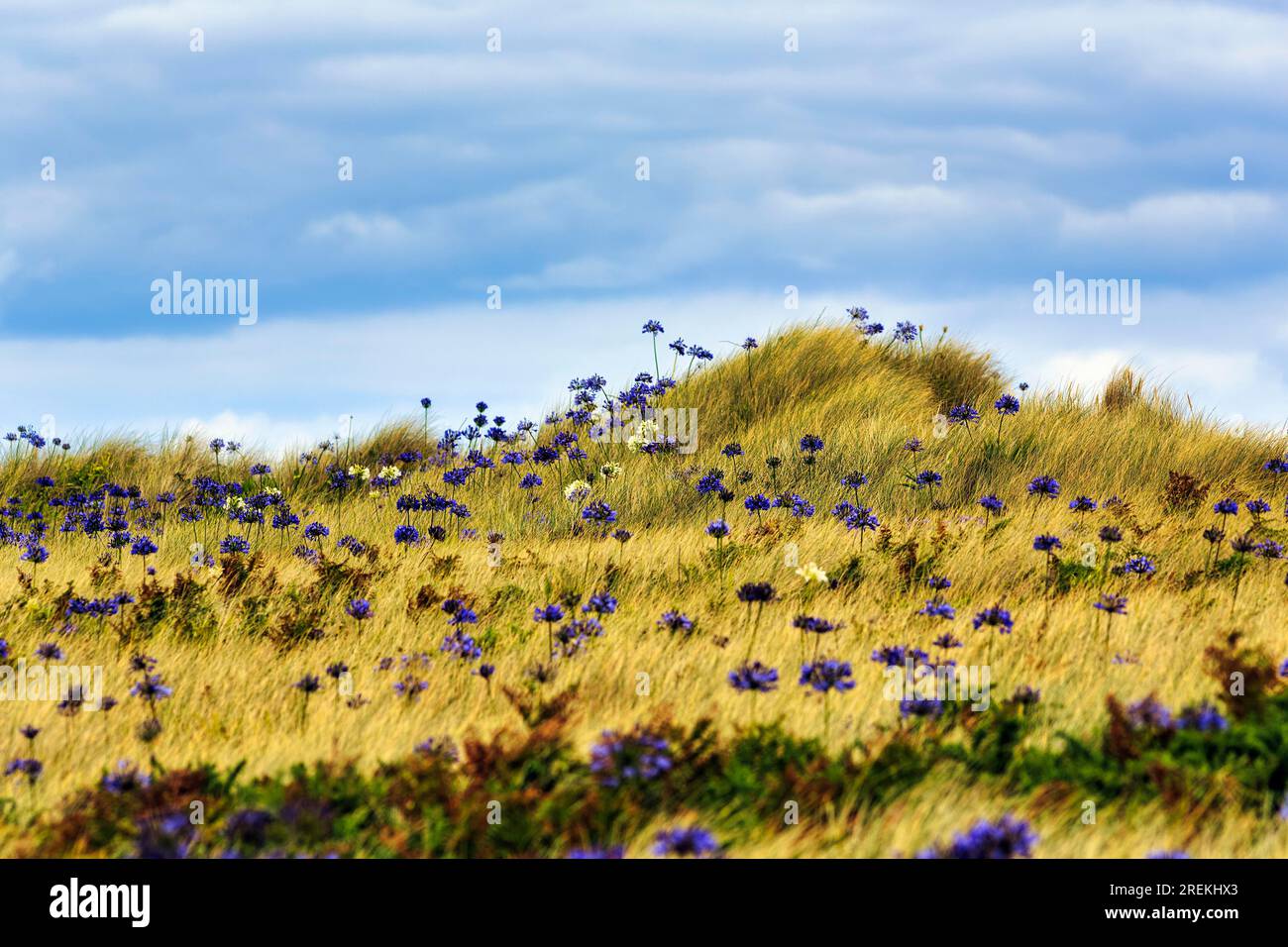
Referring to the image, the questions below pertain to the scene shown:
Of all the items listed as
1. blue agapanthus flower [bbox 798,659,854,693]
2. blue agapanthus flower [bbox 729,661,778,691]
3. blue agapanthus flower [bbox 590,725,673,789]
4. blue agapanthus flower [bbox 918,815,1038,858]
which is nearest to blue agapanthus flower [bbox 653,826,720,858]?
blue agapanthus flower [bbox 590,725,673,789]

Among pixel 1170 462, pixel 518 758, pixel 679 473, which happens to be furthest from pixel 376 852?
pixel 1170 462

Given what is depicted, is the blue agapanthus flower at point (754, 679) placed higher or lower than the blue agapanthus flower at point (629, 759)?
higher

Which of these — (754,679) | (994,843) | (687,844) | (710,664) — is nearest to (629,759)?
(687,844)

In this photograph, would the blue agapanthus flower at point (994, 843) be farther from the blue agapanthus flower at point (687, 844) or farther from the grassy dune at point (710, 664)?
the blue agapanthus flower at point (687, 844)

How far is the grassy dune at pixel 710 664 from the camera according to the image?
13.1ft

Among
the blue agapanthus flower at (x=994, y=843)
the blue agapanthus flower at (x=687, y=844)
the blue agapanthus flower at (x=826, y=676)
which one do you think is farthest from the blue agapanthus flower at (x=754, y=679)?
the blue agapanthus flower at (x=994, y=843)

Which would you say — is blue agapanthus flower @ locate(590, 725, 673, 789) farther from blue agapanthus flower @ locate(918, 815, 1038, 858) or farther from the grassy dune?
blue agapanthus flower @ locate(918, 815, 1038, 858)

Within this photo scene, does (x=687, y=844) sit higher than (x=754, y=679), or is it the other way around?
(x=754, y=679)

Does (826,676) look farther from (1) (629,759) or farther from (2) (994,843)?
(2) (994,843)

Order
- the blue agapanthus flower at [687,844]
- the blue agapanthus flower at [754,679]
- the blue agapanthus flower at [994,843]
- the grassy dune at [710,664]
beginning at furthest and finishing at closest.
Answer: the blue agapanthus flower at [754,679], the grassy dune at [710,664], the blue agapanthus flower at [687,844], the blue agapanthus flower at [994,843]

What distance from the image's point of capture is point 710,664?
589cm

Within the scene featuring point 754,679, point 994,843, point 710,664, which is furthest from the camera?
point 710,664

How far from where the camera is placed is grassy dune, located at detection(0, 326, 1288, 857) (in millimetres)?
4000
